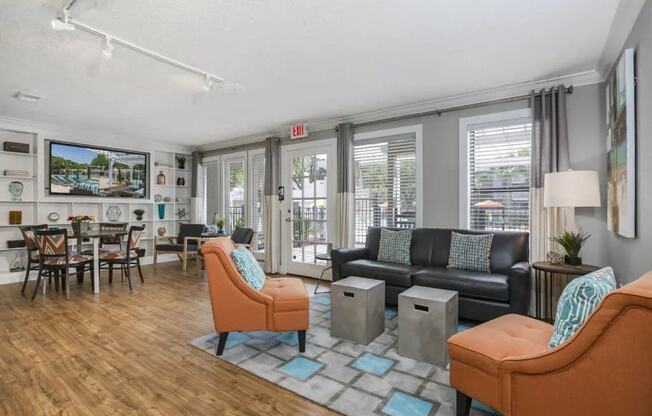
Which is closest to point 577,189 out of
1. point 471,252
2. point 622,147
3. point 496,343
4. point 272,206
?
point 622,147

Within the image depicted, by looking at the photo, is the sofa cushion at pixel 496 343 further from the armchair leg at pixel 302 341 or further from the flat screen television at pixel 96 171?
the flat screen television at pixel 96 171

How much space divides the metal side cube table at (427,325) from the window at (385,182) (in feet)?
6.66

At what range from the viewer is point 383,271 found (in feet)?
12.1

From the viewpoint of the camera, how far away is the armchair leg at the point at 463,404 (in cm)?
170

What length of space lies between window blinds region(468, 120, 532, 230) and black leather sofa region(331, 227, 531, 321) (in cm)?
36

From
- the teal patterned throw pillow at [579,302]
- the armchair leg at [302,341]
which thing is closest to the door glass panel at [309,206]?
the armchair leg at [302,341]

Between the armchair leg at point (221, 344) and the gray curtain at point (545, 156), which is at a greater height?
the gray curtain at point (545, 156)

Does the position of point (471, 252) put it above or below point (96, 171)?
below

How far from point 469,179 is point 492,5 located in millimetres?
2209

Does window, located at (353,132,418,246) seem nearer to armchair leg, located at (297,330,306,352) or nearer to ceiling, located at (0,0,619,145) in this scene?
ceiling, located at (0,0,619,145)

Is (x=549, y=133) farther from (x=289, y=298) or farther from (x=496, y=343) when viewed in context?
(x=289, y=298)

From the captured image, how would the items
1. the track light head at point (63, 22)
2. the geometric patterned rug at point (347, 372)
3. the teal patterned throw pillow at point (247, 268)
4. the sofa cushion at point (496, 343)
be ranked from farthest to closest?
1. the teal patterned throw pillow at point (247, 268)
2. the track light head at point (63, 22)
3. the geometric patterned rug at point (347, 372)
4. the sofa cushion at point (496, 343)

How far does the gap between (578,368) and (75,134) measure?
7.27 meters

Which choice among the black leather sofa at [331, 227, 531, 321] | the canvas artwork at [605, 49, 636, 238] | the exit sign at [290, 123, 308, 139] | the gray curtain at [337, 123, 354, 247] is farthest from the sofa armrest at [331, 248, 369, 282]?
the canvas artwork at [605, 49, 636, 238]
